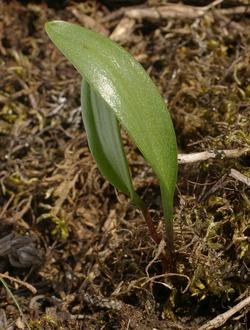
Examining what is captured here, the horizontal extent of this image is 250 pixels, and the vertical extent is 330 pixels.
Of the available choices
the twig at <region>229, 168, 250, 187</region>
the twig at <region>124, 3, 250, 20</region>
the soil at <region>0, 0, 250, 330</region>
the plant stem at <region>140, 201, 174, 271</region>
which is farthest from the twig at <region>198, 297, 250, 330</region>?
the twig at <region>124, 3, 250, 20</region>

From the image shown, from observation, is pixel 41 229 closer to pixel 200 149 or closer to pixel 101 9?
pixel 200 149

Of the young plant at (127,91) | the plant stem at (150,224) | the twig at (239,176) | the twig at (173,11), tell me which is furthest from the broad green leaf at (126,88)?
the twig at (173,11)

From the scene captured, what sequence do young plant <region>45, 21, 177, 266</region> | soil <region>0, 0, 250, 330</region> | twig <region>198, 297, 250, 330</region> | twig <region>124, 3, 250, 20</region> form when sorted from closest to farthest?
young plant <region>45, 21, 177, 266</region>
twig <region>198, 297, 250, 330</region>
soil <region>0, 0, 250, 330</region>
twig <region>124, 3, 250, 20</region>

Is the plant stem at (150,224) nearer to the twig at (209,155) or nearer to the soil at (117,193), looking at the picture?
the soil at (117,193)

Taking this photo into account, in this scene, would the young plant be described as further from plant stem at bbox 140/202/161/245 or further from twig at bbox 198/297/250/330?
twig at bbox 198/297/250/330

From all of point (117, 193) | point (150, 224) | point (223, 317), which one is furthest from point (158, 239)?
point (117, 193)

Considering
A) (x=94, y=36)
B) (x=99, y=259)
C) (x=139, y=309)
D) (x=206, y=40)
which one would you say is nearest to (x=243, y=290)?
(x=139, y=309)
